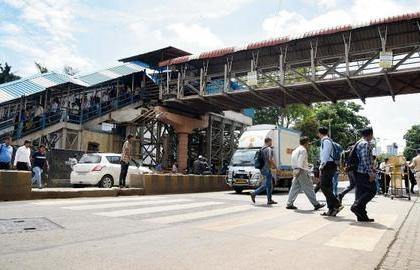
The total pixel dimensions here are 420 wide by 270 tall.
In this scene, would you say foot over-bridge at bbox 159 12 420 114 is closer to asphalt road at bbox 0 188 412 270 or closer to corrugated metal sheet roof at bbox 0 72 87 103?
corrugated metal sheet roof at bbox 0 72 87 103

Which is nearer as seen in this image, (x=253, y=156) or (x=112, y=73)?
(x=253, y=156)

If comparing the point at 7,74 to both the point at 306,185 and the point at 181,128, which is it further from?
the point at 306,185

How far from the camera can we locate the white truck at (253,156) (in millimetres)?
16641

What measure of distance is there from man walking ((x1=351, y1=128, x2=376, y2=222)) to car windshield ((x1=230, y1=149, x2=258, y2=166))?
32.3 ft

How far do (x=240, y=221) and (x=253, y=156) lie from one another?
10.6 m

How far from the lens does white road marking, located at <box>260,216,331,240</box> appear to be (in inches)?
224

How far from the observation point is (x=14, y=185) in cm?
992

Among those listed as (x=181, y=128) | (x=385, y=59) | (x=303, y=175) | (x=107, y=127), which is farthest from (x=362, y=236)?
(x=107, y=127)

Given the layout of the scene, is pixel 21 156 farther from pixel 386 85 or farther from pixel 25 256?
pixel 386 85

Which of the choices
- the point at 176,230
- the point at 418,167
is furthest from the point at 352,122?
the point at 176,230

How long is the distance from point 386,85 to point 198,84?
11.7 m

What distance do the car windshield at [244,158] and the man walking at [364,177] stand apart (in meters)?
9.83

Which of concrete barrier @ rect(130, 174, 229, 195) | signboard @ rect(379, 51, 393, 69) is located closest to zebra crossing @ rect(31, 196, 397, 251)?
concrete barrier @ rect(130, 174, 229, 195)

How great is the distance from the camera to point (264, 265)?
13.1 ft
